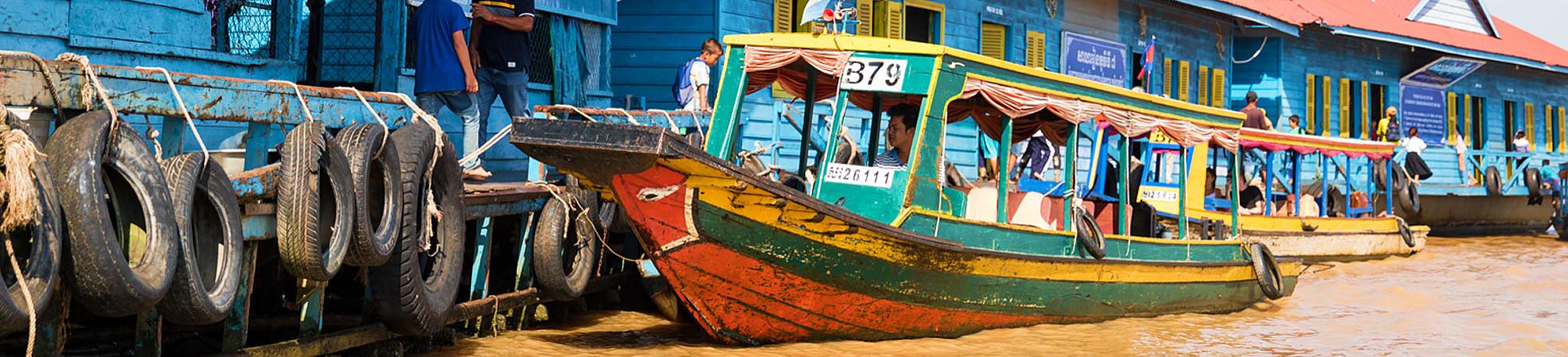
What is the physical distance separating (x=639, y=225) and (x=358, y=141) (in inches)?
65.5

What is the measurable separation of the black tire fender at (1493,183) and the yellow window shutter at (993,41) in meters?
9.83

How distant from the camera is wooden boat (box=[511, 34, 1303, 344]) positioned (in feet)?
22.8

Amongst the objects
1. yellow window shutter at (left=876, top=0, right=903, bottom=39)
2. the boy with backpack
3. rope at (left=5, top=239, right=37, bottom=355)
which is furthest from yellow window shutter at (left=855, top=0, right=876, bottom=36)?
rope at (left=5, top=239, right=37, bottom=355)

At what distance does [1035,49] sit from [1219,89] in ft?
20.5

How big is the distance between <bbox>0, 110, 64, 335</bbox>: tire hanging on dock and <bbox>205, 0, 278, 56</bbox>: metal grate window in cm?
591

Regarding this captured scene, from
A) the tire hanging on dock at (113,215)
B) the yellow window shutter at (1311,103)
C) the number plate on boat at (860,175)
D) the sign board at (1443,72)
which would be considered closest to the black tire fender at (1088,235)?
the number plate on boat at (860,175)

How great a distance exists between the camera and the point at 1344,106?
2525 centimetres

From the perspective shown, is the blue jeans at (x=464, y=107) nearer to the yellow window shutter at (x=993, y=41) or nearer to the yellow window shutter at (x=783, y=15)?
the yellow window shutter at (x=783, y=15)

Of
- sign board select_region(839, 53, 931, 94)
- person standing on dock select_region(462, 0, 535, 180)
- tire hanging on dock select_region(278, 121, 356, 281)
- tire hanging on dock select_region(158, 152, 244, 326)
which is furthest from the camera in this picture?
person standing on dock select_region(462, 0, 535, 180)

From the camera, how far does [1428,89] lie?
27281 millimetres

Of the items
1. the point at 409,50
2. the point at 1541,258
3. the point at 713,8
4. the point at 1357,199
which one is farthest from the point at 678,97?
the point at 1541,258

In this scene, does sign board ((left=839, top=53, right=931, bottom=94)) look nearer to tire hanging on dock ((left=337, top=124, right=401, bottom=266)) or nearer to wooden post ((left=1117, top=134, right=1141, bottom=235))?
wooden post ((left=1117, top=134, right=1141, bottom=235))

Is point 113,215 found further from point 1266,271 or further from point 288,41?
point 1266,271

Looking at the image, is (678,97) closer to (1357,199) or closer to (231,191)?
(231,191)
